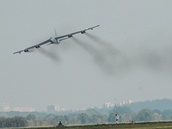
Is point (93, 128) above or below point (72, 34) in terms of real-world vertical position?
below

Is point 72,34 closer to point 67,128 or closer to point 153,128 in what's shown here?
point 67,128

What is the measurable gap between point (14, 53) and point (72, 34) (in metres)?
23.2

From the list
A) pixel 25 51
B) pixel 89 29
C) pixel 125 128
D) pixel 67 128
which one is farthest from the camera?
pixel 25 51

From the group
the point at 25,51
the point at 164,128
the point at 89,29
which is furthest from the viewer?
the point at 25,51

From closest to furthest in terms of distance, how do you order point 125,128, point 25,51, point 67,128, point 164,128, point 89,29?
point 164,128 < point 125,128 < point 67,128 < point 89,29 < point 25,51

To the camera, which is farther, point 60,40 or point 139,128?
point 60,40

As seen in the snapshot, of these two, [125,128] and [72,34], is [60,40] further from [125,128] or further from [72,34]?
[125,128]

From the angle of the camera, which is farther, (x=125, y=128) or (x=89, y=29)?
(x=89, y=29)

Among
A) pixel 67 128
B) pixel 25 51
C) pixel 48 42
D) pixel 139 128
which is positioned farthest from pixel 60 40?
pixel 139 128

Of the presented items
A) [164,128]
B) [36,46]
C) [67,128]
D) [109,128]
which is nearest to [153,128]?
[164,128]

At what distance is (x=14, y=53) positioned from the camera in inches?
6280

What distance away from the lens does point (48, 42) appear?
151875 millimetres

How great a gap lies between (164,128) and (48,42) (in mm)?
51870

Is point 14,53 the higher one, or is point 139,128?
point 14,53
